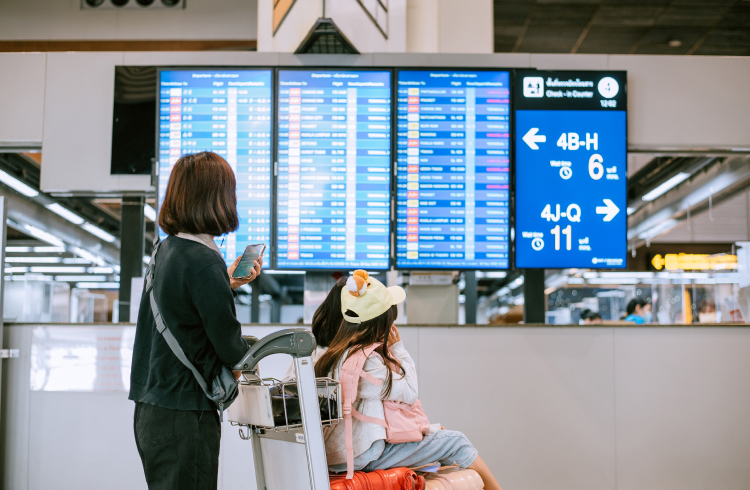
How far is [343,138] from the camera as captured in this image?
4.15m

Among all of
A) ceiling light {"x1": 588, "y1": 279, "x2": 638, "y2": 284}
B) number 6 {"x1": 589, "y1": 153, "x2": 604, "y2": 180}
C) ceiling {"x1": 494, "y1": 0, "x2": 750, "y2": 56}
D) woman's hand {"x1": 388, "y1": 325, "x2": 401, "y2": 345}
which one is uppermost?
ceiling {"x1": 494, "y1": 0, "x2": 750, "y2": 56}

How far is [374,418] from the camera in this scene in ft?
7.22

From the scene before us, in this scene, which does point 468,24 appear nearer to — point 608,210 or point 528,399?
point 608,210

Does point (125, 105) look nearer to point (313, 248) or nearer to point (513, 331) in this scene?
point (313, 248)

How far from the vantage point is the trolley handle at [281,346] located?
68.4 inches

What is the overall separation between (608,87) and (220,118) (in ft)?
8.91

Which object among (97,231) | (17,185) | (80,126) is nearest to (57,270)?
(97,231)

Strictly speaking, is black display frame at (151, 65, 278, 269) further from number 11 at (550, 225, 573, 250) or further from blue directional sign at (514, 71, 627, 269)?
number 11 at (550, 225, 573, 250)

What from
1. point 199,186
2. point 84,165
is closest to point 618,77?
point 199,186

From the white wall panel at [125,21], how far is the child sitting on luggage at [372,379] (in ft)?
15.1

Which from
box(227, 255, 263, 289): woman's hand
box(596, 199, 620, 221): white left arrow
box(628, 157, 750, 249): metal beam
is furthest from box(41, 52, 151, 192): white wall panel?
box(628, 157, 750, 249): metal beam

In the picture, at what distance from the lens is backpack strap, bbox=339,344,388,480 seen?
6.86 ft

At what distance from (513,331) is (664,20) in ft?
18.7

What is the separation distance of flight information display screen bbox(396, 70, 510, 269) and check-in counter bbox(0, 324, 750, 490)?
542 mm
